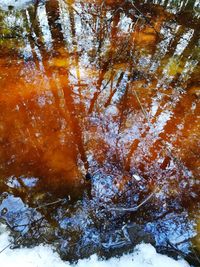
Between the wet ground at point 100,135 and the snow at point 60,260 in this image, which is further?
the wet ground at point 100,135

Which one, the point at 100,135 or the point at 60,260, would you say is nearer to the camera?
the point at 60,260

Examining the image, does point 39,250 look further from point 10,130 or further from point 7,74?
point 7,74

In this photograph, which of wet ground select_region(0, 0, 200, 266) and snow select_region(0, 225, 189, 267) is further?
wet ground select_region(0, 0, 200, 266)

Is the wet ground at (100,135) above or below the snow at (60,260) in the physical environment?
above

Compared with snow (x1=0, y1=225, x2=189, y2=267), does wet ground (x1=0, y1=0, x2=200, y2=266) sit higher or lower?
higher

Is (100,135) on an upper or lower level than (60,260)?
upper
